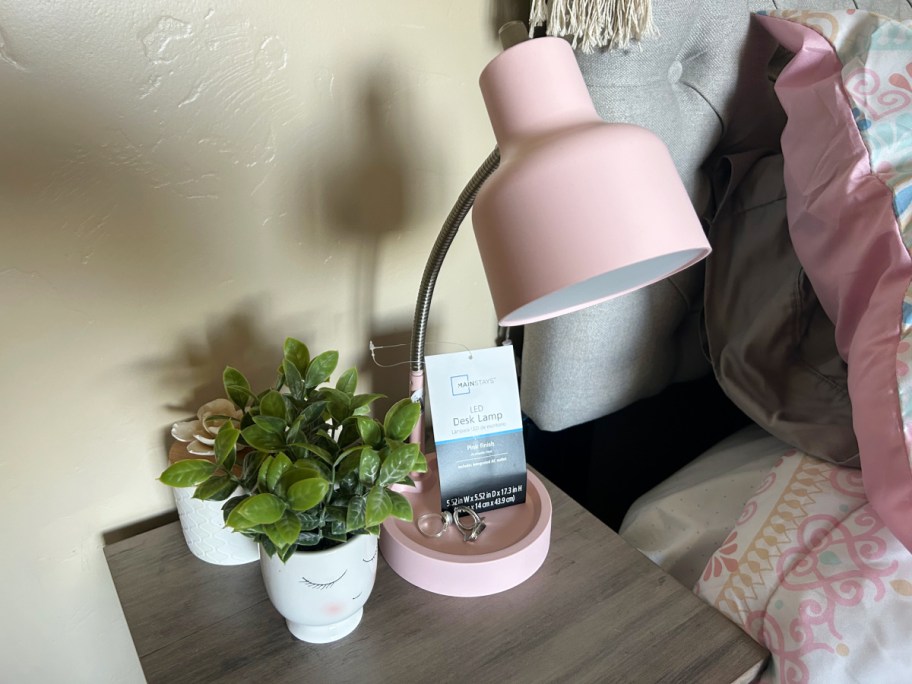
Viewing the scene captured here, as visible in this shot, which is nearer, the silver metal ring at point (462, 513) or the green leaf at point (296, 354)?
the green leaf at point (296, 354)

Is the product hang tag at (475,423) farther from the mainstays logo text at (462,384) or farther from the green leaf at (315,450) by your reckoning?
the green leaf at (315,450)

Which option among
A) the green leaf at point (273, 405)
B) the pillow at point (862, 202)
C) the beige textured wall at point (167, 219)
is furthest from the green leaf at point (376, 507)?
the pillow at point (862, 202)

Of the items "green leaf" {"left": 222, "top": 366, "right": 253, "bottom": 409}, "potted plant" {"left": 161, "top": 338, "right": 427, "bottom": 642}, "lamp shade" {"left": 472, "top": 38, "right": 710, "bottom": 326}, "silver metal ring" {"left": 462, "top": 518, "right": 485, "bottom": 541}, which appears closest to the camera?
"lamp shade" {"left": 472, "top": 38, "right": 710, "bottom": 326}

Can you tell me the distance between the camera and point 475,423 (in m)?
0.74

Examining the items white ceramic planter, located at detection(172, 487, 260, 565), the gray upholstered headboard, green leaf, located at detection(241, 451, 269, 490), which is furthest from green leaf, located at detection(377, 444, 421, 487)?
the gray upholstered headboard

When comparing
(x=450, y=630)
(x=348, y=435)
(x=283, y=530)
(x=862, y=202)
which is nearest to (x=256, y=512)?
(x=283, y=530)

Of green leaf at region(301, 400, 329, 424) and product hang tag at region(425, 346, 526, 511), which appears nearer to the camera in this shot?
green leaf at region(301, 400, 329, 424)

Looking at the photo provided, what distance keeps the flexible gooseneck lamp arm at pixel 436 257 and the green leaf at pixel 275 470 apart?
0.15 metres

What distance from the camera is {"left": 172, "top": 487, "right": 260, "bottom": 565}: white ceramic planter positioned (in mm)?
687

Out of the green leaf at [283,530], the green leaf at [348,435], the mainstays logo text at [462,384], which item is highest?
the green leaf at [348,435]

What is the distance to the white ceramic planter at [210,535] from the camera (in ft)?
2.25

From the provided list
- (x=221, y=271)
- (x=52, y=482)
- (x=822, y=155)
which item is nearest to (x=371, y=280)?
(x=221, y=271)

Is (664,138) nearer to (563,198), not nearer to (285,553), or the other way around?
(563,198)

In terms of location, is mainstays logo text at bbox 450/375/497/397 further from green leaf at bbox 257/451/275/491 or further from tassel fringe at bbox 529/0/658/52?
tassel fringe at bbox 529/0/658/52
